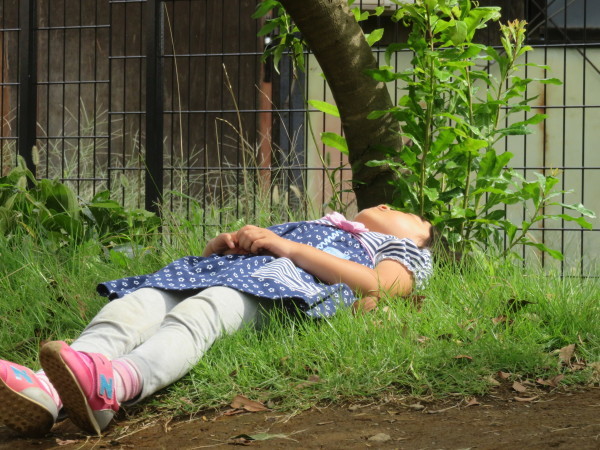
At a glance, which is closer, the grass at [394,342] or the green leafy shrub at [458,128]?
the grass at [394,342]

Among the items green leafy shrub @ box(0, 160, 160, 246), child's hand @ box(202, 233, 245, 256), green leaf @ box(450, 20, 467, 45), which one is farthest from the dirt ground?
green leafy shrub @ box(0, 160, 160, 246)

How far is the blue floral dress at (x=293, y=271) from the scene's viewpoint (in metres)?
2.79

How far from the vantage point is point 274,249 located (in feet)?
9.86

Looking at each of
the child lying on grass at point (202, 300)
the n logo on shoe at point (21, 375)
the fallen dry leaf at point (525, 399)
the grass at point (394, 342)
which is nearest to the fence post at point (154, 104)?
the grass at point (394, 342)

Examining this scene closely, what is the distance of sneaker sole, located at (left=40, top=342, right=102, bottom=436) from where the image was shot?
2.06m

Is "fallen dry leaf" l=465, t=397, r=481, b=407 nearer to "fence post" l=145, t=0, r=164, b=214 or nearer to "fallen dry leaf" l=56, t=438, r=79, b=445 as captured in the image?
"fallen dry leaf" l=56, t=438, r=79, b=445

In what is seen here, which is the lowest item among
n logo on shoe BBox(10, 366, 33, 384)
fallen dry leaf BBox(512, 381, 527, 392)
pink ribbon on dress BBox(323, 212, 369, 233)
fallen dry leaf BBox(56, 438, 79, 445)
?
fallen dry leaf BBox(56, 438, 79, 445)

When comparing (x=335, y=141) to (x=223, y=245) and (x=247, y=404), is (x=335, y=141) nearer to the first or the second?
(x=223, y=245)

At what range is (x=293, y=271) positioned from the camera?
293cm

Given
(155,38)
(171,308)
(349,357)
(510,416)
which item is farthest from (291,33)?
(510,416)

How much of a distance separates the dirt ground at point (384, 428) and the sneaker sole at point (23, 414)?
0.12ft

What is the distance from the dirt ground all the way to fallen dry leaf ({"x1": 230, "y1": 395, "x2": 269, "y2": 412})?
0.02m

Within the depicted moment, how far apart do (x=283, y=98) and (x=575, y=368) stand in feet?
14.8

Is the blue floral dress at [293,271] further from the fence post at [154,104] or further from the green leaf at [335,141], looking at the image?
the fence post at [154,104]
